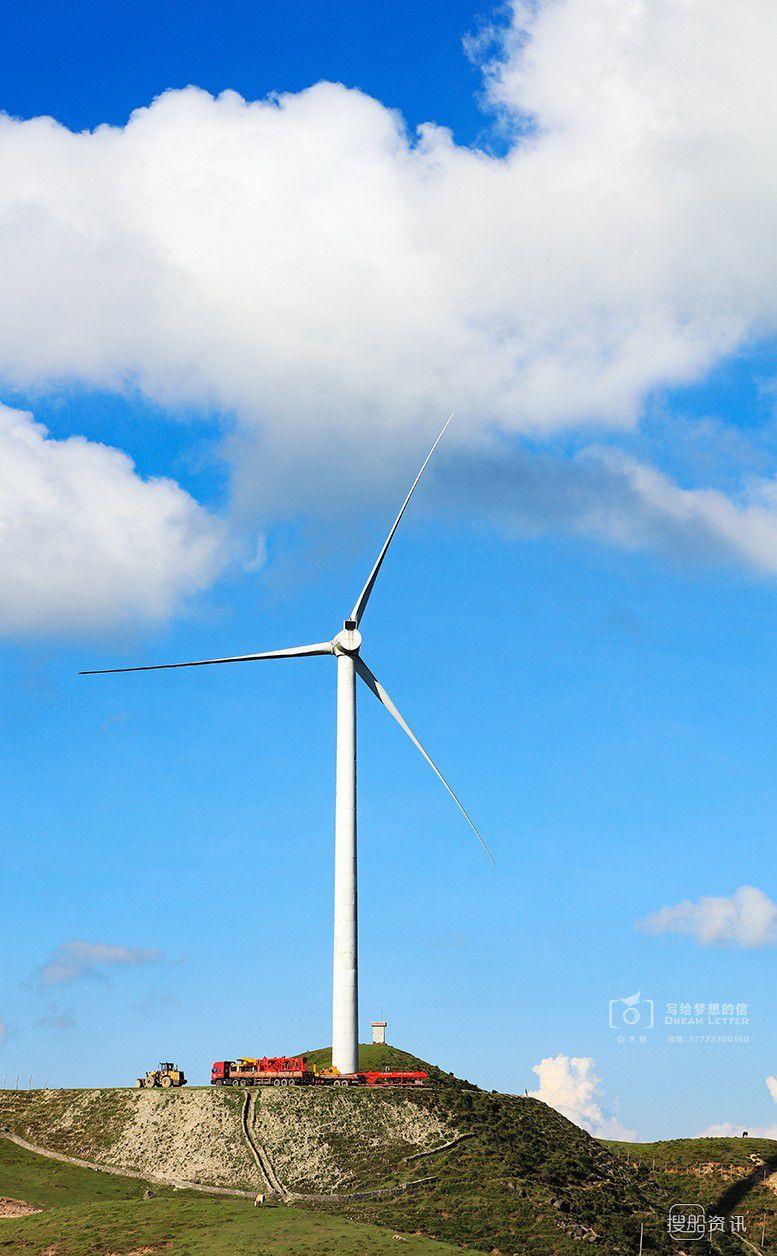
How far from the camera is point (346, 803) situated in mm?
119688

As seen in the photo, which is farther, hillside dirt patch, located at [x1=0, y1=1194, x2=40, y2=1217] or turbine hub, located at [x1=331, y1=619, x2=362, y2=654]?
turbine hub, located at [x1=331, y1=619, x2=362, y2=654]

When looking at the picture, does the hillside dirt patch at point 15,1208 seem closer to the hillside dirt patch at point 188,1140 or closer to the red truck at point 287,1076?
the hillside dirt patch at point 188,1140

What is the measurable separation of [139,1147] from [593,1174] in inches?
1608

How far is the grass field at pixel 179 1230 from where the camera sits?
84000 mm

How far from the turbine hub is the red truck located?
125ft

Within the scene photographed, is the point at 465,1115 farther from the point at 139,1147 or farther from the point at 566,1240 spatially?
the point at 139,1147

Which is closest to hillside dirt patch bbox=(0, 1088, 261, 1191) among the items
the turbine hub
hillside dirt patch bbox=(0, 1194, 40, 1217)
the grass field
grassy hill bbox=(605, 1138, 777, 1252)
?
the grass field

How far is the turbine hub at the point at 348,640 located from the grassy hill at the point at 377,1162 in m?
39.4

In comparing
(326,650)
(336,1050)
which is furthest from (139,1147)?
(326,650)

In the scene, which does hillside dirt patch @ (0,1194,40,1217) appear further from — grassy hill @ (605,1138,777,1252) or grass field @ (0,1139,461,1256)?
grassy hill @ (605,1138,777,1252)

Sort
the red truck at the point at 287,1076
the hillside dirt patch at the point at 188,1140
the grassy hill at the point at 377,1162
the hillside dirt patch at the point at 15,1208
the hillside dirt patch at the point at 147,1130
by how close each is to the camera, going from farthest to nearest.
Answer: the red truck at the point at 287,1076 → the hillside dirt patch at the point at 147,1130 → the hillside dirt patch at the point at 188,1140 → the grassy hill at the point at 377,1162 → the hillside dirt patch at the point at 15,1208

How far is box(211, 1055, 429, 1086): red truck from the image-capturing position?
Answer: 118 meters

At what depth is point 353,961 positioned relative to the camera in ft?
384

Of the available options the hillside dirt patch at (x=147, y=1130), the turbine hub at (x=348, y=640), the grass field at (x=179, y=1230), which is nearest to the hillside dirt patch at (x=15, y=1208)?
the grass field at (x=179, y=1230)
